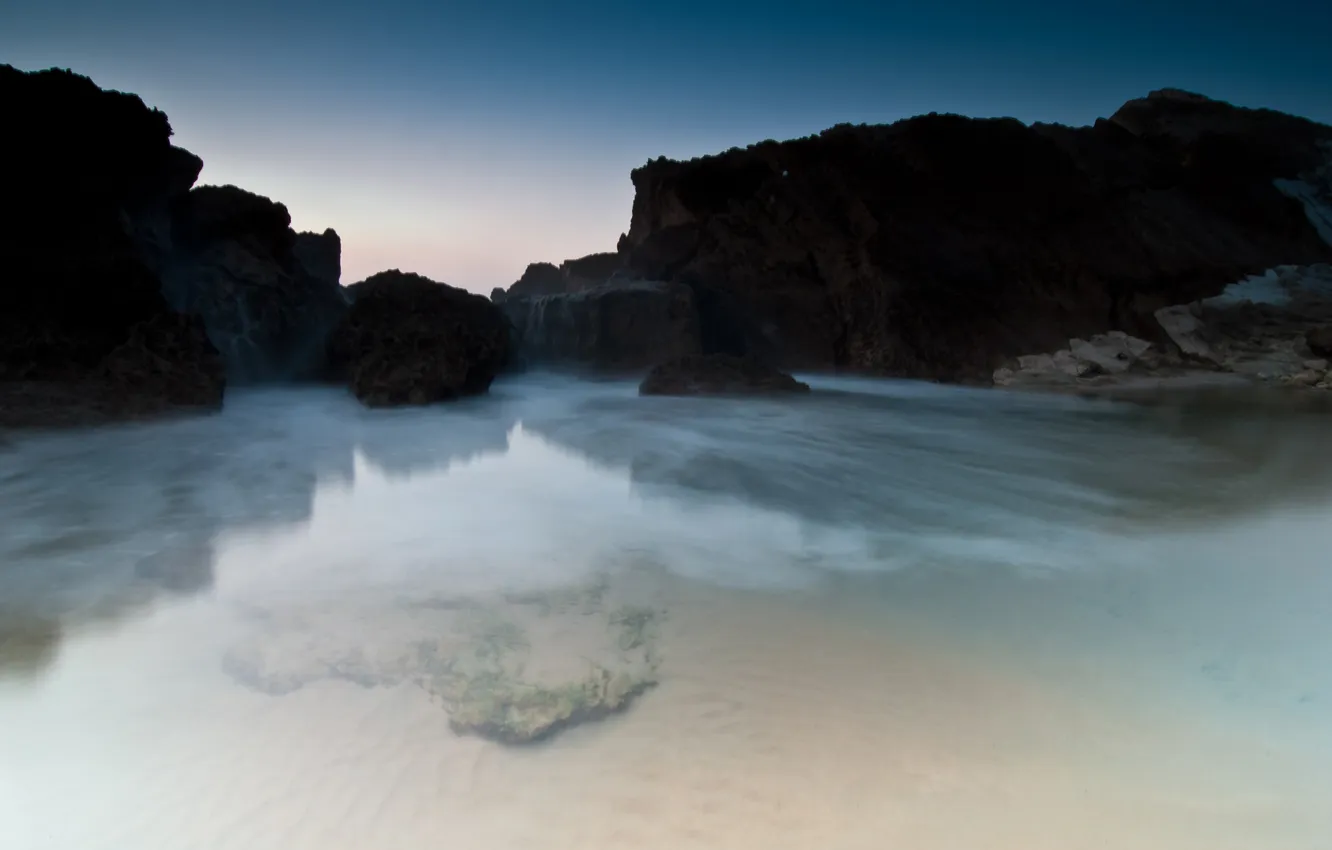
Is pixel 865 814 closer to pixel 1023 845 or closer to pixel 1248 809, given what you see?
pixel 1023 845

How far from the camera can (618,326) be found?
522 inches

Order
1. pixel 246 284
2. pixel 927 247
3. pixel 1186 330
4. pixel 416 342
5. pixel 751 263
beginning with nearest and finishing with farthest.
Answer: pixel 416 342 < pixel 246 284 < pixel 1186 330 < pixel 927 247 < pixel 751 263

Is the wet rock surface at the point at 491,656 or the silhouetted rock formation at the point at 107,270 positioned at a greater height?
the silhouetted rock formation at the point at 107,270

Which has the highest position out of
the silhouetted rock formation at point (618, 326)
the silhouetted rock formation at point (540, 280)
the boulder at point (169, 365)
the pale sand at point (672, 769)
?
the silhouetted rock formation at point (540, 280)

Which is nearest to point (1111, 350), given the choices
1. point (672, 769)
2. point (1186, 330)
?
point (1186, 330)

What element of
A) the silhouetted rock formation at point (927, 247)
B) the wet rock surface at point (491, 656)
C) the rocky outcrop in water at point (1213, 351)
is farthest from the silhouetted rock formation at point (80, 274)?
the rocky outcrop in water at point (1213, 351)

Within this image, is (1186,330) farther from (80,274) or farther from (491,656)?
(80,274)

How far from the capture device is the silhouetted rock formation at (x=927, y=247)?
1288 centimetres

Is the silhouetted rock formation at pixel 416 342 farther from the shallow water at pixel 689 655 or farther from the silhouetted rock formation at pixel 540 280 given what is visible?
the silhouetted rock formation at pixel 540 280

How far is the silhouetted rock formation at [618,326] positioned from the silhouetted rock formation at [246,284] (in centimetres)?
351

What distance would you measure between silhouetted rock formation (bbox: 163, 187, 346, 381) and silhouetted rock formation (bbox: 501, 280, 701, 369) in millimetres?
3506

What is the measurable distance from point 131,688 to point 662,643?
1.46 metres

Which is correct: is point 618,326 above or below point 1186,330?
below

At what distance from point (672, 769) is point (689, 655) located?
0.55m
